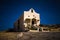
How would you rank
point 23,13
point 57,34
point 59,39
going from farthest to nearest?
point 23,13, point 57,34, point 59,39

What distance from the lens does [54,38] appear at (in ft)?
4.96

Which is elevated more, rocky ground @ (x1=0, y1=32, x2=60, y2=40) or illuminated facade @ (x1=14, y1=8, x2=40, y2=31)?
illuminated facade @ (x1=14, y1=8, x2=40, y2=31)

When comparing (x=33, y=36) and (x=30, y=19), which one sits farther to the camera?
(x=30, y=19)

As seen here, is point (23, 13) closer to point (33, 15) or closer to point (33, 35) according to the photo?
point (33, 15)

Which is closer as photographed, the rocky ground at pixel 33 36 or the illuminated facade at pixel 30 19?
the rocky ground at pixel 33 36

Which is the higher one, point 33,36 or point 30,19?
point 30,19

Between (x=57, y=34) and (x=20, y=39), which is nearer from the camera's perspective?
(x=20, y=39)

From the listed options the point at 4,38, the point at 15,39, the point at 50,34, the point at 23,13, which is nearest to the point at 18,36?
the point at 15,39

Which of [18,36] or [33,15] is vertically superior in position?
[33,15]

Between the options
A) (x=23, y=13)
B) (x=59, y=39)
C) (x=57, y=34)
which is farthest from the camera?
(x=23, y=13)

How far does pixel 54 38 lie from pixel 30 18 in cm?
1526

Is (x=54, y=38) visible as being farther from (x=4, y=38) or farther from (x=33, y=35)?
(x=4, y=38)

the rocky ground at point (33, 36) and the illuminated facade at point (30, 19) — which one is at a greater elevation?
the illuminated facade at point (30, 19)

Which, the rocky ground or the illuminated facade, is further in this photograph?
the illuminated facade
